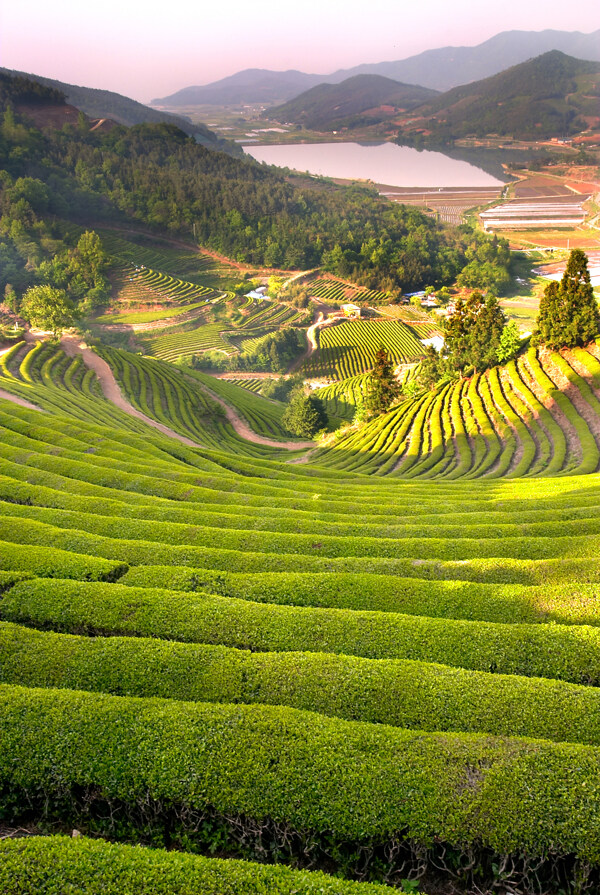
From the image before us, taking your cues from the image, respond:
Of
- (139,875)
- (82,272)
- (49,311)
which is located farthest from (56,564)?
(82,272)

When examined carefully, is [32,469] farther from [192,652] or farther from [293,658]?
[293,658]

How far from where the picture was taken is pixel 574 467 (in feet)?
115

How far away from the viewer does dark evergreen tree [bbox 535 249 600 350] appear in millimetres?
48156

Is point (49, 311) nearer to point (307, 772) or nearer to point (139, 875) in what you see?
point (307, 772)

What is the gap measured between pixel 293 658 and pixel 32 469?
20.4 m

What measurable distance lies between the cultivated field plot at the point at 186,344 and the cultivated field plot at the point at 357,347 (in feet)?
77.5

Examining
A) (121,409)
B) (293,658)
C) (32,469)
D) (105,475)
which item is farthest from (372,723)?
(121,409)

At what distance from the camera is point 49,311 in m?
69.7

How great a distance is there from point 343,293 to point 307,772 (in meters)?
162

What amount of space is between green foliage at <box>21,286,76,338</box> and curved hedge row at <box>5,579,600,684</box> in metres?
64.9

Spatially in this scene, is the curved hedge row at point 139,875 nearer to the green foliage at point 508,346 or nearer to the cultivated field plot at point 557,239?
the green foliage at point 508,346

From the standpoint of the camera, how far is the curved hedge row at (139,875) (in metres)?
7.29

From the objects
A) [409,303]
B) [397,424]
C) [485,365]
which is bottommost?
[397,424]

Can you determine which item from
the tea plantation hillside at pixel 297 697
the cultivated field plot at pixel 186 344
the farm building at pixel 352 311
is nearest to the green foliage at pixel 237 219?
the farm building at pixel 352 311
